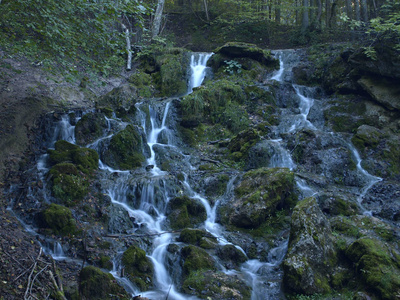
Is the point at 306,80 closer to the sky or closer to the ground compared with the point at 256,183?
closer to the sky

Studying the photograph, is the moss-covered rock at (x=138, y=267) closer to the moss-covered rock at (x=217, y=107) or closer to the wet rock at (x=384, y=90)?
the moss-covered rock at (x=217, y=107)

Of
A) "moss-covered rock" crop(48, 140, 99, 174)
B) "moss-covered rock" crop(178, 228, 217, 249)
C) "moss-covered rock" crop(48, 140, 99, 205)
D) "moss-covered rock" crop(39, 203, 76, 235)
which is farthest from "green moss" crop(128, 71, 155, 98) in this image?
"moss-covered rock" crop(178, 228, 217, 249)

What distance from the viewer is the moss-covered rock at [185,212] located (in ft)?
29.0

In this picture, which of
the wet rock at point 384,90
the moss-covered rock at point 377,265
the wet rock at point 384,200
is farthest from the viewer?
the wet rock at point 384,90

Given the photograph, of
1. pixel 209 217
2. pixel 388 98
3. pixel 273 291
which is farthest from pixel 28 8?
pixel 388 98

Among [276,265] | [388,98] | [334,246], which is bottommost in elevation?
[276,265]

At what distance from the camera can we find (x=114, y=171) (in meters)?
10.6

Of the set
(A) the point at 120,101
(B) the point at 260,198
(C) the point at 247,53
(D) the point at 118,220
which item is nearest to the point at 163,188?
(D) the point at 118,220

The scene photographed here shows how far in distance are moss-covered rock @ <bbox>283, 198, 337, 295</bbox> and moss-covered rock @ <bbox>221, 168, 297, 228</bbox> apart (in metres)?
1.80

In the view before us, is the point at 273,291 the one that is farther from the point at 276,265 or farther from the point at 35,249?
the point at 35,249

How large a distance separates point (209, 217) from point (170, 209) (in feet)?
4.01

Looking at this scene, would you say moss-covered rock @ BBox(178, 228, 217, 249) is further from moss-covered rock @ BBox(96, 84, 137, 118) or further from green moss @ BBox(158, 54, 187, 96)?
green moss @ BBox(158, 54, 187, 96)

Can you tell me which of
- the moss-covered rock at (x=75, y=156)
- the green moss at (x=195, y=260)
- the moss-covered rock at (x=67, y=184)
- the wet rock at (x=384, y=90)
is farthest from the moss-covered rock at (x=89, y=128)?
the wet rock at (x=384, y=90)

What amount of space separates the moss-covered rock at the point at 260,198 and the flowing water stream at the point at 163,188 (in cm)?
45
